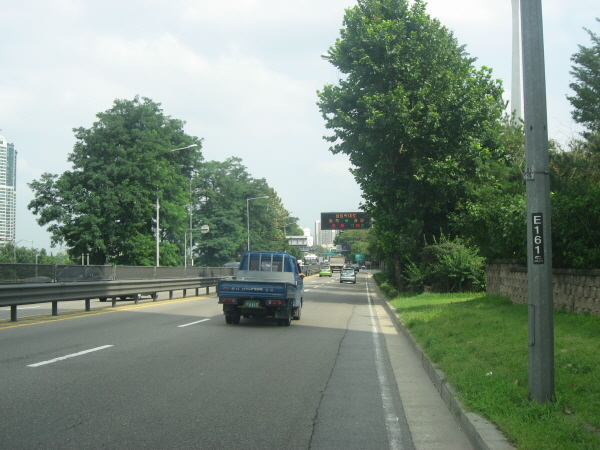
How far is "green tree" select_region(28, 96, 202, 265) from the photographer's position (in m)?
45.3

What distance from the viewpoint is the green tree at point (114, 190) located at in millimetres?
45312

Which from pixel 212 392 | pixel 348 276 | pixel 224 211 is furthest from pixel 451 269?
pixel 224 211

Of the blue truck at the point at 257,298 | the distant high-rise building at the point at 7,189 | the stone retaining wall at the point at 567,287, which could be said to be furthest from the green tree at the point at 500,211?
the distant high-rise building at the point at 7,189

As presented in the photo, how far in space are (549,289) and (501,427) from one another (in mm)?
1519

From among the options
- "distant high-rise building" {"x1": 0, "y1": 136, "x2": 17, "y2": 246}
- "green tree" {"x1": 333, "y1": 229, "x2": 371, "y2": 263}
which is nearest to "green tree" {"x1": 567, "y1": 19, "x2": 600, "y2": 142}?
"green tree" {"x1": 333, "y1": 229, "x2": 371, "y2": 263}

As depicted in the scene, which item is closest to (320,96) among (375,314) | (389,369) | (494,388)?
(375,314)

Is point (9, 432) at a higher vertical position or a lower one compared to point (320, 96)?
lower

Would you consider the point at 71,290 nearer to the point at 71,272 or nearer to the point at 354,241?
the point at 71,272

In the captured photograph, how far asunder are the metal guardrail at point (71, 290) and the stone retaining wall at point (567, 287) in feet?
41.9

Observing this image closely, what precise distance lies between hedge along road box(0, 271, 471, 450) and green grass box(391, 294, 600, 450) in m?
0.46

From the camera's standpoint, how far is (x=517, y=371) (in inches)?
300

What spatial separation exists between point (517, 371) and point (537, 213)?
2.63m

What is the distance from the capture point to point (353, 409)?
22.1 ft

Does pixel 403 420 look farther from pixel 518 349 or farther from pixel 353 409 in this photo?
pixel 518 349
